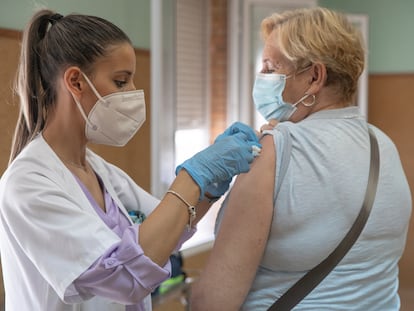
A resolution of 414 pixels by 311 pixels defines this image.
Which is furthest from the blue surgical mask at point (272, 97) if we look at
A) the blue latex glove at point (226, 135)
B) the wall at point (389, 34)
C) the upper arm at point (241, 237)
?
the wall at point (389, 34)

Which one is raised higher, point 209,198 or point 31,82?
point 31,82

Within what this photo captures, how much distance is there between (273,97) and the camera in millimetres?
1537

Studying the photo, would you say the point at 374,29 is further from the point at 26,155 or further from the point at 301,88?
the point at 26,155

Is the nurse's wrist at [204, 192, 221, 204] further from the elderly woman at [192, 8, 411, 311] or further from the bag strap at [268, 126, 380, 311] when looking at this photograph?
the bag strap at [268, 126, 380, 311]

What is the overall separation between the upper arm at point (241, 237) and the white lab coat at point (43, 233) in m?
0.25

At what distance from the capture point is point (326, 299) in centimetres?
129

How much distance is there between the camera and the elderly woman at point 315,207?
4.15ft

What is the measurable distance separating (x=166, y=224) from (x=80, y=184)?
0.80 ft

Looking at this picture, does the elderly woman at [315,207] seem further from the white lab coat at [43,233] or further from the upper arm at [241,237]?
the white lab coat at [43,233]

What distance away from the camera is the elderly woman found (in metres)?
1.26

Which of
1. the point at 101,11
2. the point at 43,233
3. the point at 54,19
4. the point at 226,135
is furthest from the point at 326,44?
the point at 101,11

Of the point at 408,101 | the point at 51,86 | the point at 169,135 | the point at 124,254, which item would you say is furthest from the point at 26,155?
the point at 408,101

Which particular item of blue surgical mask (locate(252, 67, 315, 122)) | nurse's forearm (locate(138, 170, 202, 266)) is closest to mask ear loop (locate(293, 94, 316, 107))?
blue surgical mask (locate(252, 67, 315, 122))

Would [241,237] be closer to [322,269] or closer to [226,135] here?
[322,269]
